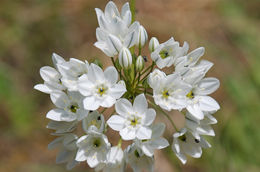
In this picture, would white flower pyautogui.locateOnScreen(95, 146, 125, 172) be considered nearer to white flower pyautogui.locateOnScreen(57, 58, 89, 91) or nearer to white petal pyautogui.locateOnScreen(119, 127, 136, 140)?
white petal pyautogui.locateOnScreen(119, 127, 136, 140)

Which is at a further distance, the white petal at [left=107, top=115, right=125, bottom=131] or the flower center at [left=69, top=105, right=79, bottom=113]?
the flower center at [left=69, top=105, right=79, bottom=113]

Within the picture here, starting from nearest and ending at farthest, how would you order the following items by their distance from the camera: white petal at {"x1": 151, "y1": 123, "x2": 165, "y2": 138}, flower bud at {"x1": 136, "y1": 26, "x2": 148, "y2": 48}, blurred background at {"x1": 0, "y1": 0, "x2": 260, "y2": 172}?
1. white petal at {"x1": 151, "y1": 123, "x2": 165, "y2": 138}
2. flower bud at {"x1": 136, "y1": 26, "x2": 148, "y2": 48}
3. blurred background at {"x1": 0, "y1": 0, "x2": 260, "y2": 172}

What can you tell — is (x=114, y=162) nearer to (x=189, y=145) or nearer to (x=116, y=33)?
(x=189, y=145)

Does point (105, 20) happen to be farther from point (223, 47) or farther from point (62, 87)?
point (223, 47)

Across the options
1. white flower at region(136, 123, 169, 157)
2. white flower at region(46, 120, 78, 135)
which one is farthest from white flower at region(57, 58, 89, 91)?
white flower at region(136, 123, 169, 157)

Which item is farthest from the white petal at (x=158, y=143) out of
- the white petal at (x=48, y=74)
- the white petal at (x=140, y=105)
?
the white petal at (x=48, y=74)

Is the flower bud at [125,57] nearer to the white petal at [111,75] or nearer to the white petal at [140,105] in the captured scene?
the white petal at [111,75]
